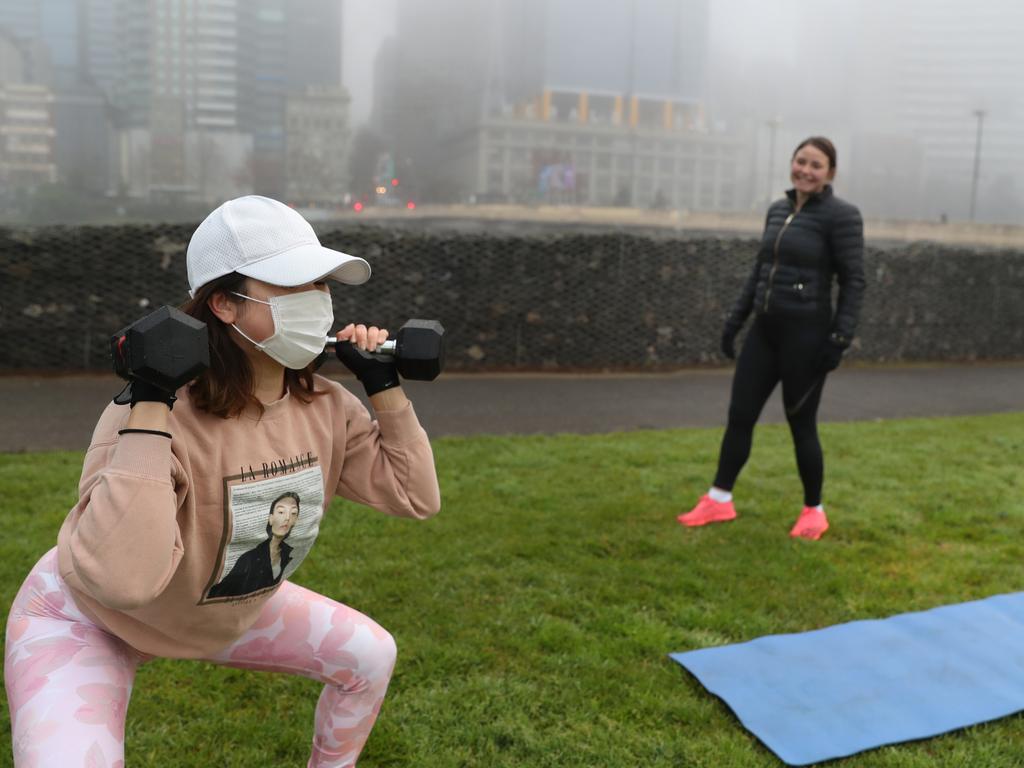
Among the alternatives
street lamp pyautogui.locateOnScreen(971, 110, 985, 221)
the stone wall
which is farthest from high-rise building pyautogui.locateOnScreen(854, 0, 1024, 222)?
the stone wall

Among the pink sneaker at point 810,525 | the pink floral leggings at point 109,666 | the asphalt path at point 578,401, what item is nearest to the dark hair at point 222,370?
the pink floral leggings at point 109,666

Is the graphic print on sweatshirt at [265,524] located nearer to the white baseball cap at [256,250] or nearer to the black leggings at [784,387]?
the white baseball cap at [256,250]

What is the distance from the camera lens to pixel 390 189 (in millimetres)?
21594

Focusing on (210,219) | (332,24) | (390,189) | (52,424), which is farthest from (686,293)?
(332,24)

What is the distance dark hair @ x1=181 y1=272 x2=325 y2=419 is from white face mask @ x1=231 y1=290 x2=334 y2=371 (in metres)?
0.03

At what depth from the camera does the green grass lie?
2.67 metres

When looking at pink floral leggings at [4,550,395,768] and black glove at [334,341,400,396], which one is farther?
black glove at [334,341,400,396]

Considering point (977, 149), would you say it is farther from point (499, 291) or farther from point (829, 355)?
point (829, 355)

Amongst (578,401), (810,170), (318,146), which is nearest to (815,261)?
(810,170)

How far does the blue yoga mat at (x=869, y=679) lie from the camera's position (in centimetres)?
275

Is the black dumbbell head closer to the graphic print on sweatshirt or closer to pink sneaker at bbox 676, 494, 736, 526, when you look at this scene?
the graphic print on sweatshirt

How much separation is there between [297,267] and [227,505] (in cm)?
46

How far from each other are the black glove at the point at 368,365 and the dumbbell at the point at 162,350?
18.0 inches

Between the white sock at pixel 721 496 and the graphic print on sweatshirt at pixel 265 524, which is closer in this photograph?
the graphic print on sweatshirt at pixel 265 524
